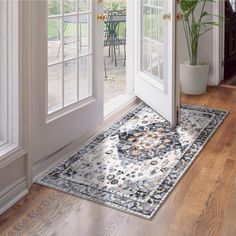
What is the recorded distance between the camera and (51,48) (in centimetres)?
283

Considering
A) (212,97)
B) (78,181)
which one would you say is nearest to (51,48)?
(78,181)

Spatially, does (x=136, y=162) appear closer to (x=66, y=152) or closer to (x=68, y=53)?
(x=66, y=152)

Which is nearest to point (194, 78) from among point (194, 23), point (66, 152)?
point (194, 23)

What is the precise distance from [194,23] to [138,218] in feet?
9.62

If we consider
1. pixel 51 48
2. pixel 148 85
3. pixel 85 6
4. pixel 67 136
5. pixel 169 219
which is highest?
pixel 85 6

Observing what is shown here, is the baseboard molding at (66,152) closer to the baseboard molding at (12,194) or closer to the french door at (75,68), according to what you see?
the french door at (75,68)

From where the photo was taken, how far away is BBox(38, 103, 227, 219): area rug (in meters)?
2.48

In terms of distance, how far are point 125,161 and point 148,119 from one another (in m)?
1.00

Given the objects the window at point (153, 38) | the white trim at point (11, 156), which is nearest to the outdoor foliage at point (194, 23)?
the window at point (153, 38)

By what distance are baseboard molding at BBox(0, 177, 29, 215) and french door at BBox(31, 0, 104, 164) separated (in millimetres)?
267

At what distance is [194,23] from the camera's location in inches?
181

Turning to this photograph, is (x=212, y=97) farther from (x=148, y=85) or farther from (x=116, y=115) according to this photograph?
(x=116, y=115)

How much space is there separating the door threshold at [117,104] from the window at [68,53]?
74 centimetres

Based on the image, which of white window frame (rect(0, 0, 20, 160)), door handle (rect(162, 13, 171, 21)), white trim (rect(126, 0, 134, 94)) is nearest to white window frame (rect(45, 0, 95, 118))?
white window frame (rect(0, 0, 20, 160))
